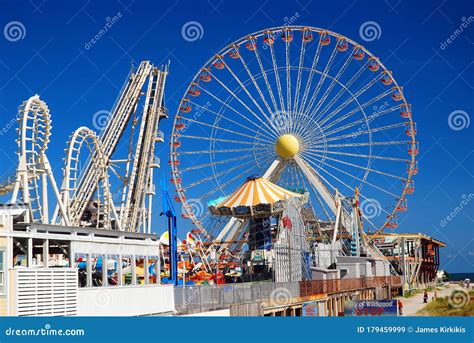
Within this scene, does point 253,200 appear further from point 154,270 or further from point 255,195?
point 154,270

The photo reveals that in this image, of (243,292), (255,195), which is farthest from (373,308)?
(255,195)

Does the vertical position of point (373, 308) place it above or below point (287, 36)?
below

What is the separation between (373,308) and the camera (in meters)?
20.1

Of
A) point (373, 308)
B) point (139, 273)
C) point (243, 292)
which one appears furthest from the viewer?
point (139, 273)

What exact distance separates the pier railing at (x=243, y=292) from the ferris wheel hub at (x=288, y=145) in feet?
28.8

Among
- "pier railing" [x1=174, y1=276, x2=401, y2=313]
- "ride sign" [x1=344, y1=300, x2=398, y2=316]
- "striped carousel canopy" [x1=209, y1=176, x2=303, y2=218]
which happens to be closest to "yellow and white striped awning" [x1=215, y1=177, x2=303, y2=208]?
"striped carousel canopy" [x1=209, y1=176, x2=303, y2=218]

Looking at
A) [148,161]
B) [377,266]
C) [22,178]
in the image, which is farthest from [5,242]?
[377,266]

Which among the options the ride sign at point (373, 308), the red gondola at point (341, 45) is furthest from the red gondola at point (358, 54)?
the ride sign at point (373, 308)

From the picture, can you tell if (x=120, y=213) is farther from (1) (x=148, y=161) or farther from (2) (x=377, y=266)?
(2) (x=377, y=266)

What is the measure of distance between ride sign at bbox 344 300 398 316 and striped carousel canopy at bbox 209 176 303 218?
10735mm

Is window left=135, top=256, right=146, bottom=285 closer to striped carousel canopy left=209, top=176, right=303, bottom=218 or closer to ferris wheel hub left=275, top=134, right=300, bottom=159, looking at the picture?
striped carousel canopy left=209, top=176, right=303, bottom=218

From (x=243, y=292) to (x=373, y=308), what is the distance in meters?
3.31

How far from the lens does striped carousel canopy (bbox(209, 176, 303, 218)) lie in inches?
1257

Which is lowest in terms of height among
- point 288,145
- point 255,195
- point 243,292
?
point 243,292
